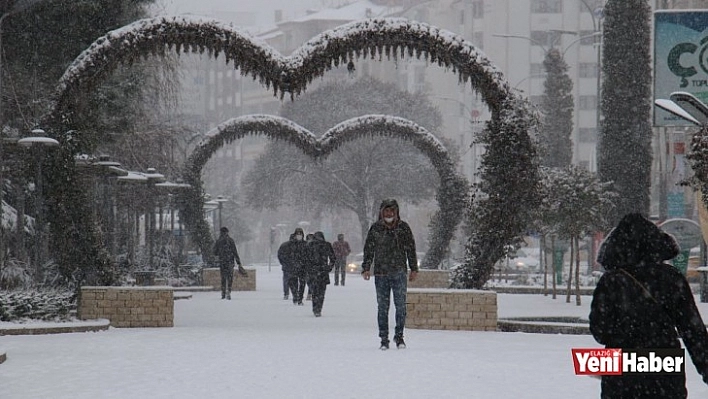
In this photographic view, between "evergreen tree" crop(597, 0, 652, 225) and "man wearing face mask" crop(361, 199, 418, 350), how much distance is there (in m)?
20.0

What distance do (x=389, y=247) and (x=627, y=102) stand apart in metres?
20.9

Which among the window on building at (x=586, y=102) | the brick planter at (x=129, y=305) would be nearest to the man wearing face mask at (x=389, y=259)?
the brick planter at (x=129, y=305)

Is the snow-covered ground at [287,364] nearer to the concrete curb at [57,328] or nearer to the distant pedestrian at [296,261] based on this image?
the concrete curb at [57,328]

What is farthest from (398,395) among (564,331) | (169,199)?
(169,199)

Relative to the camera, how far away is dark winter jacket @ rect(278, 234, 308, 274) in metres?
29.4

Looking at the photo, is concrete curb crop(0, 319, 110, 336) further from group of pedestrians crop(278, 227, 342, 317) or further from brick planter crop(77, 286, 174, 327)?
group of pedestrians crop(278, 227, 342, 317)

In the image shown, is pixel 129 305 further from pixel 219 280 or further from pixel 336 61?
pixel 219 280

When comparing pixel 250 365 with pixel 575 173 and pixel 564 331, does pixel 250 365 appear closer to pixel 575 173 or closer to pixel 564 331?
pixel 564 331

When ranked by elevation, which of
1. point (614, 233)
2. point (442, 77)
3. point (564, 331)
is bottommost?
point (564, 331)

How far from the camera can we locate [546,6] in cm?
10462

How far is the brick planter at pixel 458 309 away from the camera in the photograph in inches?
826

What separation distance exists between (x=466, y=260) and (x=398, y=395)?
10.0 m

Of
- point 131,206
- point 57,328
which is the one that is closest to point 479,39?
point 131,206

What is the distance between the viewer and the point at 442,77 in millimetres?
113125
